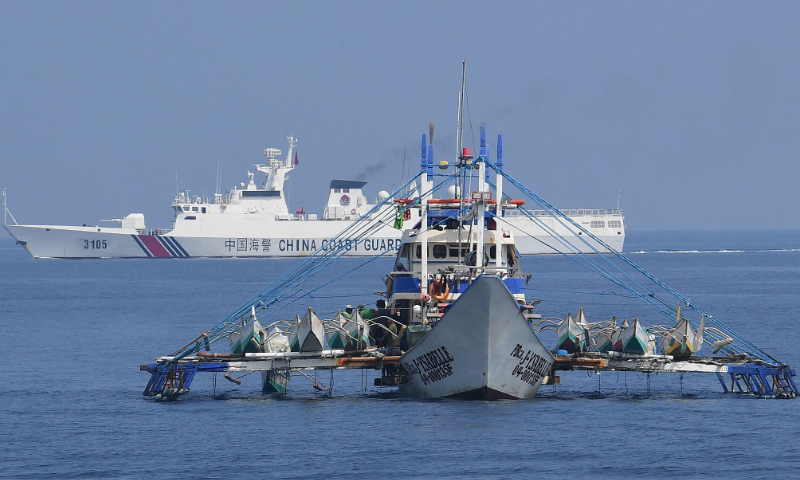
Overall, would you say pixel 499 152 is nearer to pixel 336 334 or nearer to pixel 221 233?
pixel 336 334

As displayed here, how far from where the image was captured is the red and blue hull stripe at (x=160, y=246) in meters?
120

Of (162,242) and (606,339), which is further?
(162,242)

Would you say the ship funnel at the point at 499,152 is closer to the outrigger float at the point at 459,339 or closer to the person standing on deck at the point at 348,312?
the outrigger float at the point at 459,339

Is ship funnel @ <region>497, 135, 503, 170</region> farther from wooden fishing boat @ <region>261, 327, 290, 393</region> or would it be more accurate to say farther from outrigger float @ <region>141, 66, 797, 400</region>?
wooden fishing boat @ <region>261, 327, 290, 393</region>

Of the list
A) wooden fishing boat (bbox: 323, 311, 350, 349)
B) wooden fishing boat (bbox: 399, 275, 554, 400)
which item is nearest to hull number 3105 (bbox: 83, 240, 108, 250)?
wooden fishing boat (bbox: 323, 311, 350, 349)

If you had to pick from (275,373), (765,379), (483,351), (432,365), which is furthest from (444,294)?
(765,379)

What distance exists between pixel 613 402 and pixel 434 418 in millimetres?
6433

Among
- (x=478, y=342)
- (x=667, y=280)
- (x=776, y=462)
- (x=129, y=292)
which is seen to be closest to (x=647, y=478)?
(x=776, y=462)

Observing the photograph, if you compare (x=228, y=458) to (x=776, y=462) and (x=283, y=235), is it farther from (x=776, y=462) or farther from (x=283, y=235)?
(x=283, y=235)

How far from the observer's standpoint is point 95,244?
12262 centimetres

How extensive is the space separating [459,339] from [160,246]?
96000 mm

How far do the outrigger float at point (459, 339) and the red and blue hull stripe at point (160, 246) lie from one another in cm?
8627

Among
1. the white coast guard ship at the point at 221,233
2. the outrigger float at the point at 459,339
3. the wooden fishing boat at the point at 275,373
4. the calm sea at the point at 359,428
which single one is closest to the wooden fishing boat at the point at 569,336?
the outrigger float at the point at 459,339

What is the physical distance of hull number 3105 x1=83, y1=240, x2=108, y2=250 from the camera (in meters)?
122
